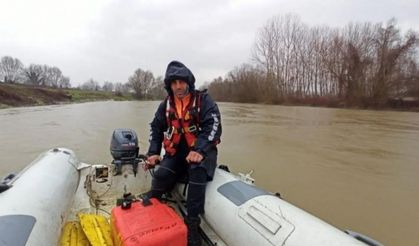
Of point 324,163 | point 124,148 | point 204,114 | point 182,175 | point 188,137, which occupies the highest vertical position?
point 204,114

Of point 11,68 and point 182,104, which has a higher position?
point 11,68

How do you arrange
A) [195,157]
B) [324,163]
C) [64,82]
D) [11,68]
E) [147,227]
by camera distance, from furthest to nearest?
[64,82] → [11,68] → [324,163] → [195,157] → [147,227]

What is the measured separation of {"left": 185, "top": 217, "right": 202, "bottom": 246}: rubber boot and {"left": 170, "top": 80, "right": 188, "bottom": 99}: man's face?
2.79 ft

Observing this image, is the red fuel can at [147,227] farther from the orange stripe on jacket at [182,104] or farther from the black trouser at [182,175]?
the orange stripe on jacket at [182,104]

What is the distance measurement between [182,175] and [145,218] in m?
0.70

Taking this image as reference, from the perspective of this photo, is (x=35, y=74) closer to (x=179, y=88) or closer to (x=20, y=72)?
(x=20, y=72)

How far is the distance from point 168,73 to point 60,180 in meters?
1.13

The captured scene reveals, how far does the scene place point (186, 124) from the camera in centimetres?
252

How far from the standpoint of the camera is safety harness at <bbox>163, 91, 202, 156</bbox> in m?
2.51

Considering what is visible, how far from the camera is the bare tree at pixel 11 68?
2484 inches

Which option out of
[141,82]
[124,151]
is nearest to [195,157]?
[124,151]

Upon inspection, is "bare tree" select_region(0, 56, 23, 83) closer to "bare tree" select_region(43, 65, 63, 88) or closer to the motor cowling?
"bare tree" select_region(43, 65, 63, 88)

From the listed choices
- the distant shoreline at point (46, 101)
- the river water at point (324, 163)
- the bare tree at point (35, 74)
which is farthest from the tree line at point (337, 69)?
the bare tree at point (35, 74)

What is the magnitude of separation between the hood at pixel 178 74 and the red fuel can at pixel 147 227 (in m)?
0.89
